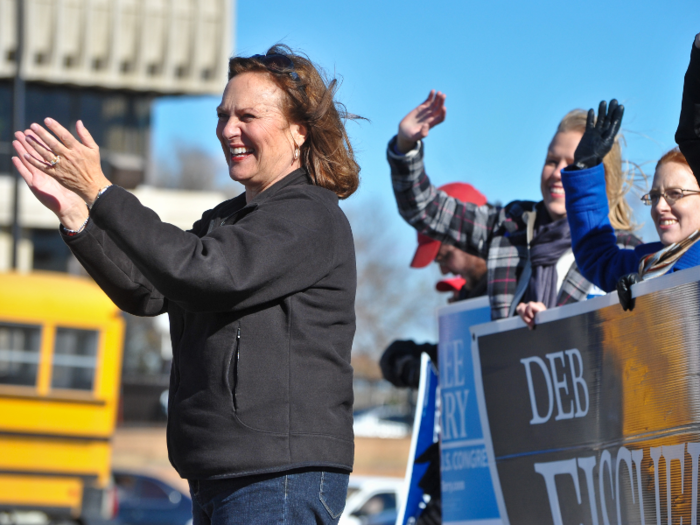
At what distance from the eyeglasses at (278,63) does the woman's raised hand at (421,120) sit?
1331mm

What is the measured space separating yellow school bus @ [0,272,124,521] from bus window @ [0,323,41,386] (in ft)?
0.04

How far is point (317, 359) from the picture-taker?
233cm

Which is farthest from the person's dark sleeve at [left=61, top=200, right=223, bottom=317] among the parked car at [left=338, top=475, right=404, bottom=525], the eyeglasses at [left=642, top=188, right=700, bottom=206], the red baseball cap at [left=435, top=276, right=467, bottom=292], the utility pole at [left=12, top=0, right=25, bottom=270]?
the utility pole at [left=12, top=0, right=25, bottom=270]

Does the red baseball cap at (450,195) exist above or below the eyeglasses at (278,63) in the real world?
above

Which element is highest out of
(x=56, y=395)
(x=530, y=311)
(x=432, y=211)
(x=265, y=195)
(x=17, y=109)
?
(x=17, y=109)

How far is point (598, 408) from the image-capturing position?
118 inches

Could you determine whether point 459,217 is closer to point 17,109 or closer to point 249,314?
point 249,314

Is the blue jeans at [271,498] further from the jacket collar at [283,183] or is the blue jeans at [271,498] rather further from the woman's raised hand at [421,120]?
the woman's raised hand at [421,120]

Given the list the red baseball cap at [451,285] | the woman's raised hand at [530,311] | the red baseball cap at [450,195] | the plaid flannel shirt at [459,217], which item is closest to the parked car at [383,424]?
the red baseball cap at [451,285]

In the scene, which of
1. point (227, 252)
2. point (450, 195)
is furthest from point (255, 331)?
point (450, 195)

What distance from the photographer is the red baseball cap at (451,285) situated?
16.2 ft

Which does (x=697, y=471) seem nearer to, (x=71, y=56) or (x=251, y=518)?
(x=251, y=518)

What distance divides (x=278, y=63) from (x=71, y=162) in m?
0.66

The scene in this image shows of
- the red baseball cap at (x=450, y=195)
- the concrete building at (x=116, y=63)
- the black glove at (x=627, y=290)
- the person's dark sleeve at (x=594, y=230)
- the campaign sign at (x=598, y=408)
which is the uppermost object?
the concrete building at (x=116, y=63)
